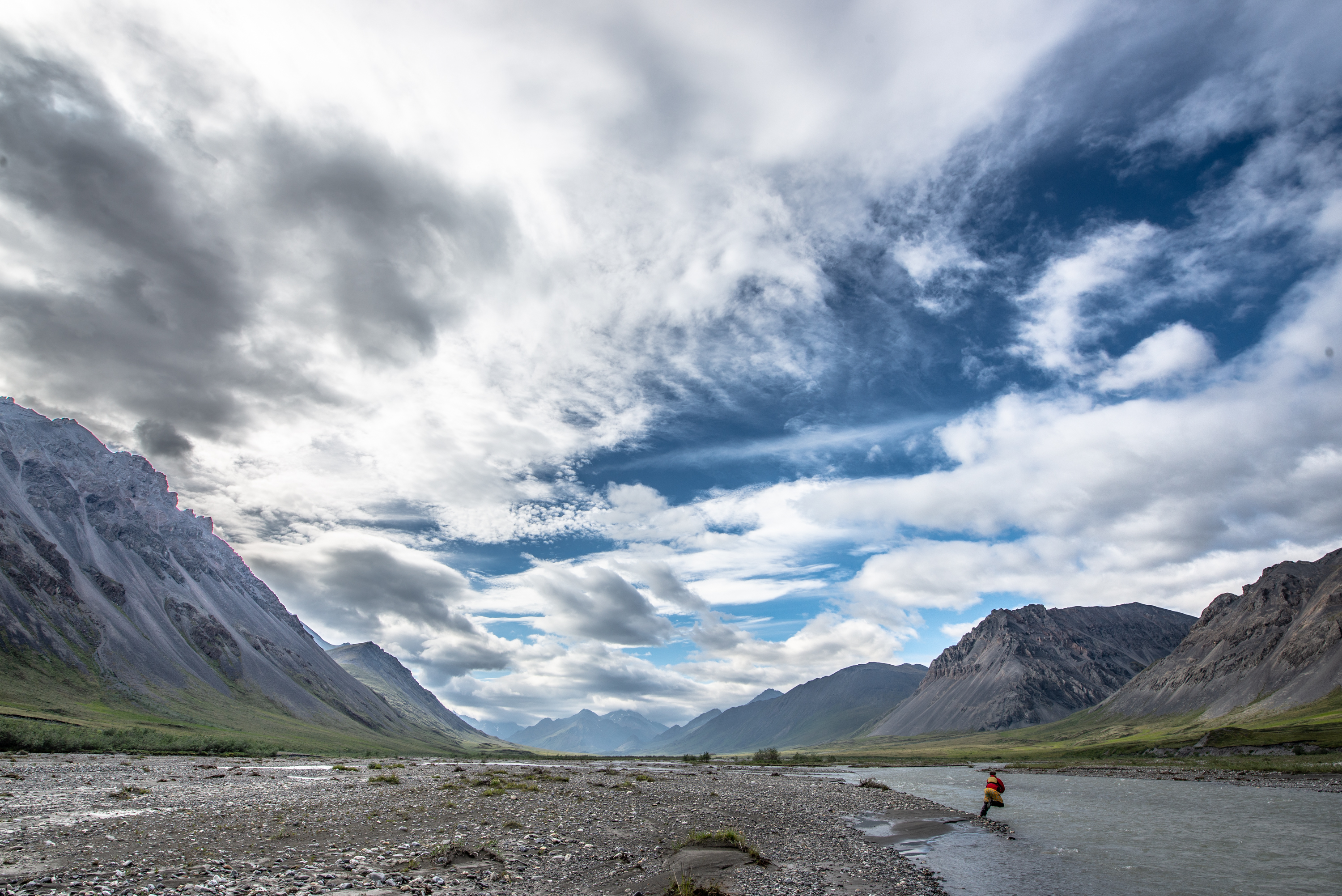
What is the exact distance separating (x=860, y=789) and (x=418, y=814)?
214ft

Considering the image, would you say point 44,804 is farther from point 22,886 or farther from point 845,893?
point 845,893

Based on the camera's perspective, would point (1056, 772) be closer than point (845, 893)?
No

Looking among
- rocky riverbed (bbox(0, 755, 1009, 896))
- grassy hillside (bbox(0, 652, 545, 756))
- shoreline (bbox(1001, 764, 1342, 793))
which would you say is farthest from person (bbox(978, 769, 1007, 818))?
grassy hillside (bbox(0, 652, 545, 756))

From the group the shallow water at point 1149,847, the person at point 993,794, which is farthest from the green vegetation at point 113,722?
the person at point 993,794

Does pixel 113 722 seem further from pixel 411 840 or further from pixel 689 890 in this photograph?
pixel 689 890

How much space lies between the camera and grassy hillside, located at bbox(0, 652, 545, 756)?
86.0 metres

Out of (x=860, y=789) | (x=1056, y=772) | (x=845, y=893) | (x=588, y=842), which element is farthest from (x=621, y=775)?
(x=1056, y=772)

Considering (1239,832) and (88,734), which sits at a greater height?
(88,734)

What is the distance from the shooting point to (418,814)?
34.4 meters

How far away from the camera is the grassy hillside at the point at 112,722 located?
8600 cm

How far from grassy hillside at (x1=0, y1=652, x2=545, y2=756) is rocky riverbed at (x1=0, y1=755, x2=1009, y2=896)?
136 ft

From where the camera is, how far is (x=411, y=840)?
27.0 meters

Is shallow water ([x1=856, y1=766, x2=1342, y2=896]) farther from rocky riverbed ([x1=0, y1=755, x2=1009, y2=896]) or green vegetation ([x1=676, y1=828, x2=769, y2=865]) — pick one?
green vegetation ([x1=676, y1=828, x2=769, y2=865])

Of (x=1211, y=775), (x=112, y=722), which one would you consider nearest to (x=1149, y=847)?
(x=1211, y=775)
